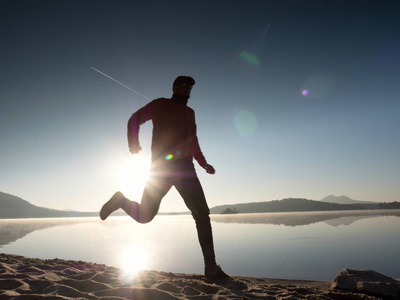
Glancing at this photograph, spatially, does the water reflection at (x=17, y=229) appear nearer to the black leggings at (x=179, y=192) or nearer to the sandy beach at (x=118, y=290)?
the sandy beach at (x=118, y=290)

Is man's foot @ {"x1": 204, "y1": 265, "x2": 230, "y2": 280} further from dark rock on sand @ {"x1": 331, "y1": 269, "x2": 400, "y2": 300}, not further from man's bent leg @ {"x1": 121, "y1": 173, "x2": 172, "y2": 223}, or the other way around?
dark rock on sand @ {"x1": 331, "y1": 269, "x2": 400, "y2": 300}

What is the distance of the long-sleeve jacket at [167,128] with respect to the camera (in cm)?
439

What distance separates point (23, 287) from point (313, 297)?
3800 mm

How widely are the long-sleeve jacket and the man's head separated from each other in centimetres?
21

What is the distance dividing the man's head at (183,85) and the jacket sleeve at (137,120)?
47 cm

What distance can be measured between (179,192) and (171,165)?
1.54 feet

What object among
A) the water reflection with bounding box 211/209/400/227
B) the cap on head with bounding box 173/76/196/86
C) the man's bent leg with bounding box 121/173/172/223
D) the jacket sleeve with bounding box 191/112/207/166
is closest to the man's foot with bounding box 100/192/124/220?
the man's bent leg with bounding box 121/173/172/223

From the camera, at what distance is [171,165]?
14.4 ft

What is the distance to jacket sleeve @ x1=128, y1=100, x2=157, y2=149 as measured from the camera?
170 inches

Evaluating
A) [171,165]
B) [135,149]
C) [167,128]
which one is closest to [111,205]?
[135,149]

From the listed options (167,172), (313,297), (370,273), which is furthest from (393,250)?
(167,172)

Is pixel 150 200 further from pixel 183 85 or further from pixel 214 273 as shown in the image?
pixel 183 85

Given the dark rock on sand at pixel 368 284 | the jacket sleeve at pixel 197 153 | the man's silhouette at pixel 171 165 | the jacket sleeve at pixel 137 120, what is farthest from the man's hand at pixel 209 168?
the dark rock on sand at pixel 368 284

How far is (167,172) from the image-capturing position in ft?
14.2
